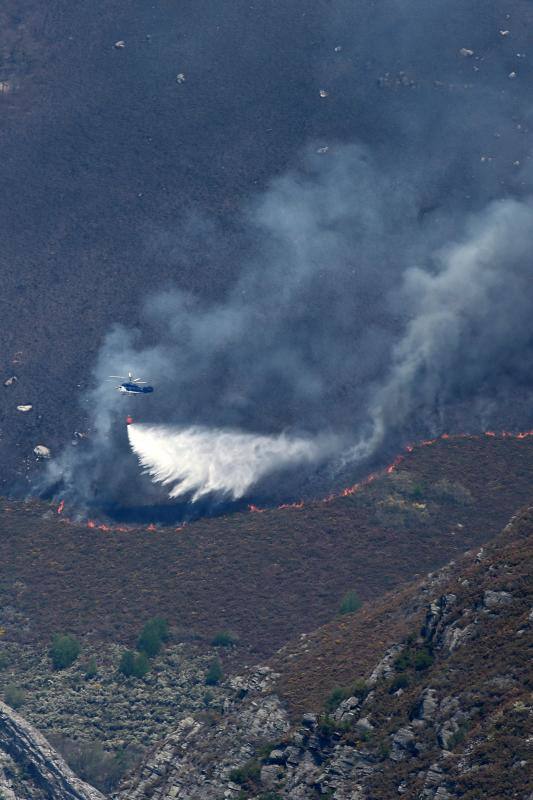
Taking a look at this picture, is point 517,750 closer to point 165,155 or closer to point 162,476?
point 162,476

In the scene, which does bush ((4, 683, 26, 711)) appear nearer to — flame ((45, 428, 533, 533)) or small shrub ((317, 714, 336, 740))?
flame ((45, 428, 533, 533))

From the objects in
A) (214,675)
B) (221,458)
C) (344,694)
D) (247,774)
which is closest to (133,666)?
(214,675)

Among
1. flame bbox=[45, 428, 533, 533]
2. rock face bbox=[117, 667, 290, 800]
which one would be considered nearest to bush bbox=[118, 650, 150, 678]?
rock face bbox=[117, 667, 290, 800]

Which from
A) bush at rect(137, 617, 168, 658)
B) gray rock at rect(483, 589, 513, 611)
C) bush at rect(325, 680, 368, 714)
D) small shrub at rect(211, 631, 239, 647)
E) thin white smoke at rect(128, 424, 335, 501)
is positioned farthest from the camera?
thin white smoke at rect(128, 424, 335, 501)

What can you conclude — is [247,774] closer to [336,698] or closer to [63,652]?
[336,698]

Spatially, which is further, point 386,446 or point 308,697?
point 386,446

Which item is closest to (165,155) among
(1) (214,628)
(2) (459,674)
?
(1) (214,628)

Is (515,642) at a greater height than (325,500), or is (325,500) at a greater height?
(325,500)
